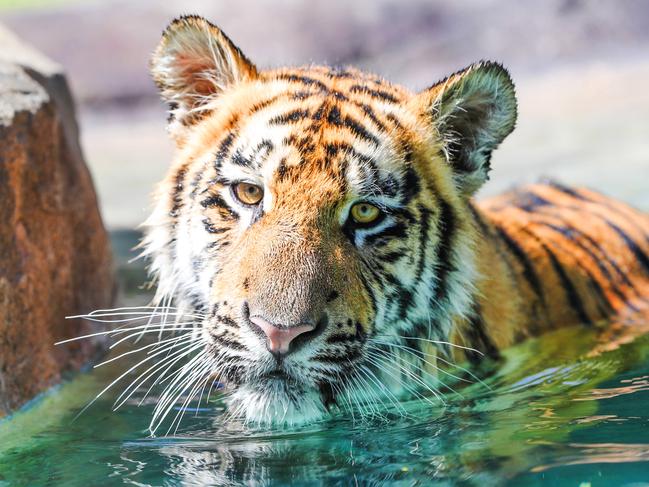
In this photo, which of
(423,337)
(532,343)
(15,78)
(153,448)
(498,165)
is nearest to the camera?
(153,448)

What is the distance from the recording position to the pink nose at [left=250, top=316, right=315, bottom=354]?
218 centimetres

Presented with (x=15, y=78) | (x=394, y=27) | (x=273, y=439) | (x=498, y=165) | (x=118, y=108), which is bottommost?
(x=273, y=439)

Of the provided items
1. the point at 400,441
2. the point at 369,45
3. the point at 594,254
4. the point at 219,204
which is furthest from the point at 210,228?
the point at 369,45

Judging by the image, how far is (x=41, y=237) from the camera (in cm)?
326

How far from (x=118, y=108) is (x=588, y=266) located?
7641 mm

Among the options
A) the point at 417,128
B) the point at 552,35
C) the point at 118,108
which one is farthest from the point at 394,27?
the point at 417,128

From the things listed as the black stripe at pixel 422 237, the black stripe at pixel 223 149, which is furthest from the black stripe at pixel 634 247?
the black stripe at pixel 223 149

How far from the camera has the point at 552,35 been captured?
1044cm

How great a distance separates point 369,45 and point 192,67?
8.06 m

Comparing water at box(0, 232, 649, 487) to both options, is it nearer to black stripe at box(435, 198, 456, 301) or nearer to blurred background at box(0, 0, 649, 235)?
black stripe at box(435, 198, 456, 301)

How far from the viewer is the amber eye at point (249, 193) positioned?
256 centimetres

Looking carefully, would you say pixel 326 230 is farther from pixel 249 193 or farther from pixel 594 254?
pixel 594 254

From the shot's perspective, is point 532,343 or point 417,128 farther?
point 532,343

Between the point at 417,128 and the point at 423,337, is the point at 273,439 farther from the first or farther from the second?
the point at 417,128
